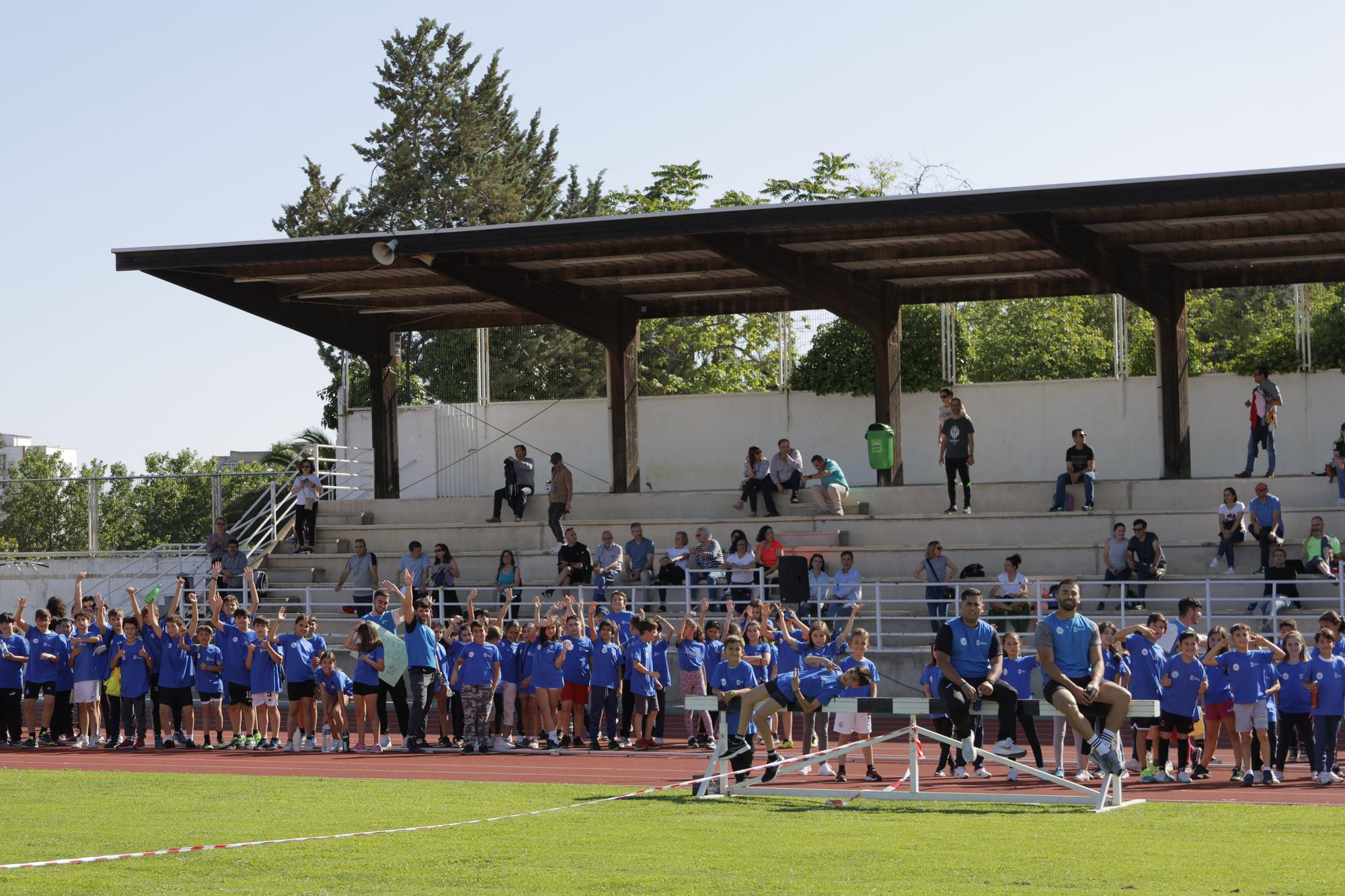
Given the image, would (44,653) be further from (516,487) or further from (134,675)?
(516,487)

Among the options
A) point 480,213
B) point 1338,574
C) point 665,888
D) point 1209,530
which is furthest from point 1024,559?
point 480,213

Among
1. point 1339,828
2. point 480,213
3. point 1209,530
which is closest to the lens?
point 1339,828

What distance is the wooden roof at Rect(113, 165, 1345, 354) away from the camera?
22.5m

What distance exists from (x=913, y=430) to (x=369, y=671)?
15517 mm

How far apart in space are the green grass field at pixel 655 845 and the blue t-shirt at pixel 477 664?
13.8 ft

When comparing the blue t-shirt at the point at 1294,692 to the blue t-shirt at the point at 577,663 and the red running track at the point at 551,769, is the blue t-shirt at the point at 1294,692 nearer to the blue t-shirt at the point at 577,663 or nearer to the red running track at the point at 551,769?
the red running track at the point at 551,769

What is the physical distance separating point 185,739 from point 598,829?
10.4 m

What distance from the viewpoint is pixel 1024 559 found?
2503 cm

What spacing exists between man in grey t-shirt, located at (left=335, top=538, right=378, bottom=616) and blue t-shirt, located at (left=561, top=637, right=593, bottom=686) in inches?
288

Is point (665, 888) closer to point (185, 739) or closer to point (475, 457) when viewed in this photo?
point (185, 739)

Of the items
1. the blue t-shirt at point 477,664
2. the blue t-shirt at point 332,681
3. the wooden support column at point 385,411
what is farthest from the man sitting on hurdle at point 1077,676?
the wooden support column at point 385,411

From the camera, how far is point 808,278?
26.4 meters

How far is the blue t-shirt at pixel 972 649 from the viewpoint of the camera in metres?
13.8

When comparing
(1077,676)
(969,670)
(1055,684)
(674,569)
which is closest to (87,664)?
(674,569)
